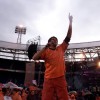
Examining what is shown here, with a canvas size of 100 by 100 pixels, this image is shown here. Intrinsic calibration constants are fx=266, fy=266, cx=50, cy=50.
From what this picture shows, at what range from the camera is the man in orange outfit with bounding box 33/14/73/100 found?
13.6 feet

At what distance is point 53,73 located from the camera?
4172mm

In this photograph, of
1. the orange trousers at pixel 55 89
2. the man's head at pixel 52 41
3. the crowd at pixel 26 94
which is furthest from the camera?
the crowd at pixel 26 94

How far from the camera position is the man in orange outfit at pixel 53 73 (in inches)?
163

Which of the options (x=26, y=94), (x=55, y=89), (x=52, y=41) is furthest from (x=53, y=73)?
(x=26, y=94)

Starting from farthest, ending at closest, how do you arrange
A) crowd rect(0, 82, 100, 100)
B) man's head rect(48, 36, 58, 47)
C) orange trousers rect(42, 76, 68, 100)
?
crowd rect(0, 82, 100, 100) → man's head rect(48, 36, 58, 47) → orange trousers rect(42, 76, 68, 100)

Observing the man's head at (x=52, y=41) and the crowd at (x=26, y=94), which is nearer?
the man's head at (x=52, y=41)

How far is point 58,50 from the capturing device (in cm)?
439

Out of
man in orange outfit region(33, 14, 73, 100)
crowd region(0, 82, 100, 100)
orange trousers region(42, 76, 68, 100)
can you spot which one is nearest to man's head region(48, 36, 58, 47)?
man in orange outfit region(33, 14, 73, 100)

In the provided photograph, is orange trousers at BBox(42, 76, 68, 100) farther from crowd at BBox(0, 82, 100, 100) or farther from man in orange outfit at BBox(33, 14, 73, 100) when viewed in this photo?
crowd at BBox(0, 82, 100, 100)

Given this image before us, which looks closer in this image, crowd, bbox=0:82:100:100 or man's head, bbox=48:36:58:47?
man's head, bbox=48:36:58:47

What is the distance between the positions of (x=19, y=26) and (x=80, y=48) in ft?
47.4

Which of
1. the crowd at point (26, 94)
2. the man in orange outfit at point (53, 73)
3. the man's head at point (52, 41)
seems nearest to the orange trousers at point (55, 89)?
the man in orange outfit at point (53, 73)

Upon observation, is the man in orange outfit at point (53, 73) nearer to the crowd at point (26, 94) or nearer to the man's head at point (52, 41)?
the man's head at point (52, 41)

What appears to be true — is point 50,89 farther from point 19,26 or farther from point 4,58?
point 19,26
